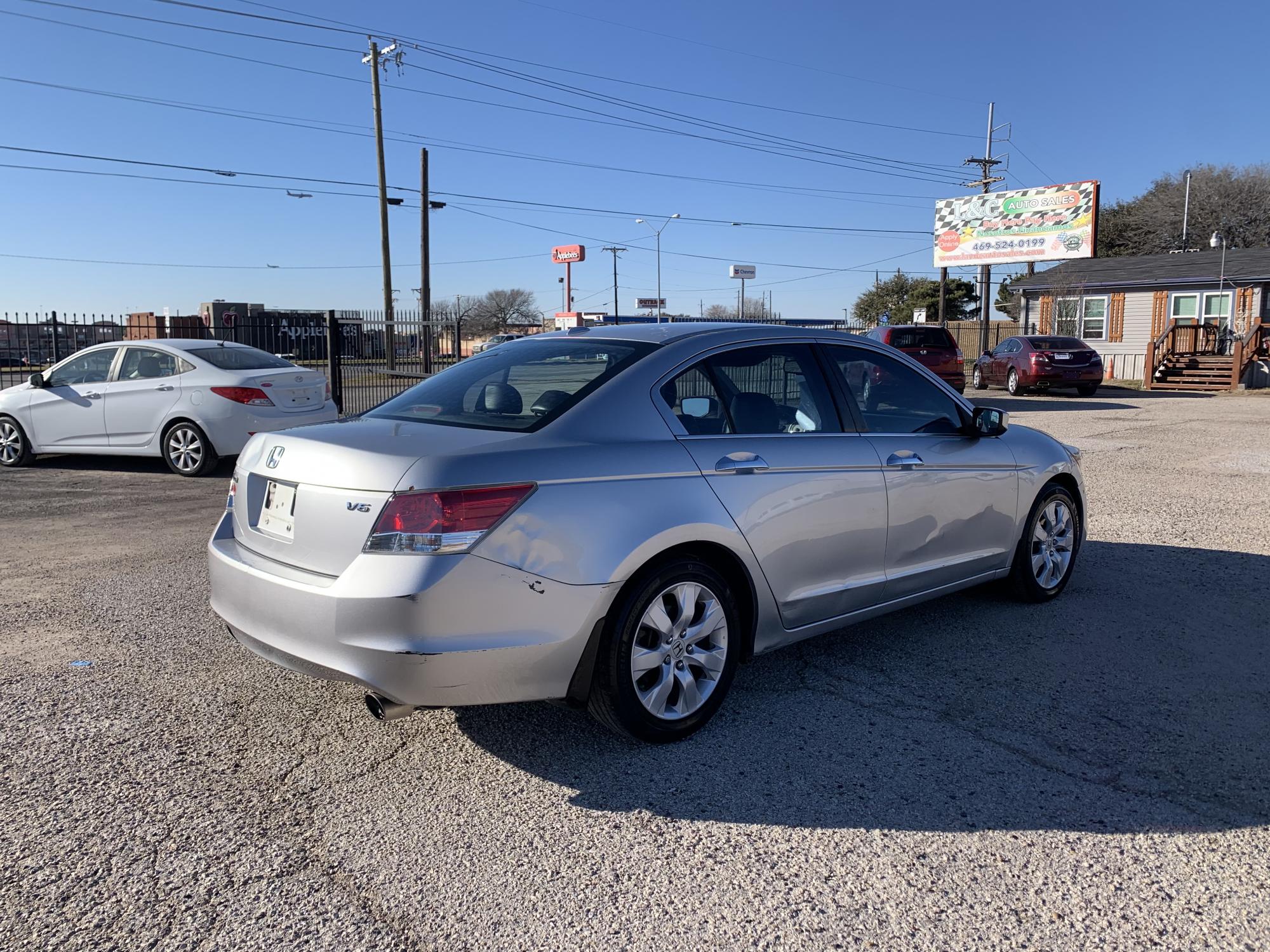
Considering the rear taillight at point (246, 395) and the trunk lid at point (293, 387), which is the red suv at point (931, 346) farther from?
the rear taillight at point (246, 395)

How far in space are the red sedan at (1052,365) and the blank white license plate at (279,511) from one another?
24200 millimetres

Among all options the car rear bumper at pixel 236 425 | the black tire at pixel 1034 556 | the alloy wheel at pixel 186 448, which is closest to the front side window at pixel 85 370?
the alloy wheel at pixel 186 448

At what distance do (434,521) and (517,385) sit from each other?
42.1 inches

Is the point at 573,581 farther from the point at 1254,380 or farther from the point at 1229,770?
the point at 1254,380

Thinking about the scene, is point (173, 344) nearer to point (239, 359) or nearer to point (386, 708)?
point (239, 359)

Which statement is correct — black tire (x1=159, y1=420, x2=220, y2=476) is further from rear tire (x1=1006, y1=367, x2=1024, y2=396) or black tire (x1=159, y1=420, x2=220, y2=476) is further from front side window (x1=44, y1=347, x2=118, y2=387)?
rear tire (x1=1006, y1=367, x2=1024, y2=396)

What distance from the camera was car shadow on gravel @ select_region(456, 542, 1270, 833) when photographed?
3.31 metres

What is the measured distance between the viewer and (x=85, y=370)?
11172 mm

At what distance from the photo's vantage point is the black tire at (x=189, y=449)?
35.2 ft

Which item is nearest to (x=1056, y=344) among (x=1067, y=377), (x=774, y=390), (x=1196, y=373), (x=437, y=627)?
(x=1067, y=377)

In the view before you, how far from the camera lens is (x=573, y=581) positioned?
3336 millimetres

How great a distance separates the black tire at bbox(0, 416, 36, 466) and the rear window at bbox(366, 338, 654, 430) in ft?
30.3

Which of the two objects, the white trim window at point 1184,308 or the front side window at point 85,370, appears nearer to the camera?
the front side window at point 85,370

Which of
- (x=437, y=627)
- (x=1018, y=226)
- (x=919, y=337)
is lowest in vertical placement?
(x=437, y=627)
